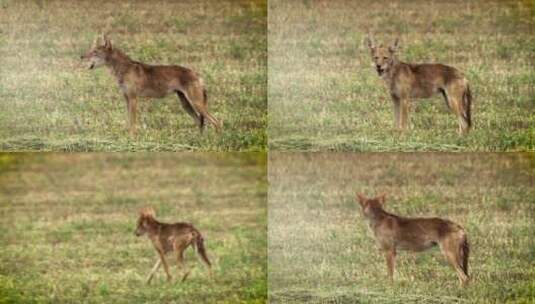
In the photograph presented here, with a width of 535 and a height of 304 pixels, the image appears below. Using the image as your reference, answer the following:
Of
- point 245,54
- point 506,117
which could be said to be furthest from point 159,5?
point 506,117

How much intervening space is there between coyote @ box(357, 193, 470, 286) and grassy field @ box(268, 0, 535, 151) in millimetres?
221

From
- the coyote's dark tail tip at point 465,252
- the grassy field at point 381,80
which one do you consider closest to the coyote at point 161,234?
the grassy field at point 381,80

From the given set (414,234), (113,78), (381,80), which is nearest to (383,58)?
(381,80)

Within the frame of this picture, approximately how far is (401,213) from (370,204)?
110 mm

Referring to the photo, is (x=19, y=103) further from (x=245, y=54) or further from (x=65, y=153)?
(x=245, y=54)

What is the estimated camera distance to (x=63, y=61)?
420 centimetres

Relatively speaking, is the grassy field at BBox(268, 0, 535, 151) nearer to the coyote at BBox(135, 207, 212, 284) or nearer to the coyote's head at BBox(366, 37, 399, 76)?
the coyote's head at BBox(366, 37, 399, 76)

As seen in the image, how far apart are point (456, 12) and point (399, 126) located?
0.44 m

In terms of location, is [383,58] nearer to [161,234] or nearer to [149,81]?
[149,81]

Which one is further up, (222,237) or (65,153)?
(65,153)

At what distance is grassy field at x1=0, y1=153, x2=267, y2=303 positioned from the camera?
418cm

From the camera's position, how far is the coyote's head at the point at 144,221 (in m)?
4.18

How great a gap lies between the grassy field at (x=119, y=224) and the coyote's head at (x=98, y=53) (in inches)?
12.3

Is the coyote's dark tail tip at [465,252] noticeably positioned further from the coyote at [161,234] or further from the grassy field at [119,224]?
the coyote at [161,234]
